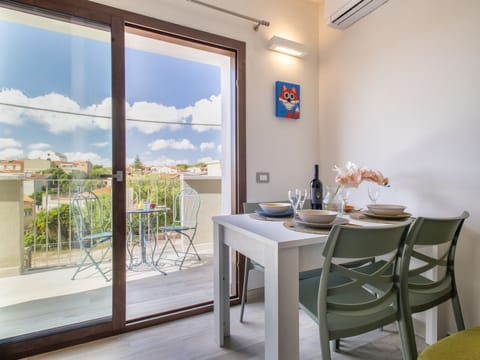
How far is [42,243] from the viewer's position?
5.66ft

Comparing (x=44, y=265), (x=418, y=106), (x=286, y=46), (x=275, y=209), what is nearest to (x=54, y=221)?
(x=44, y=265)

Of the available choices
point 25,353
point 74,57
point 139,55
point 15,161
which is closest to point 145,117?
point 139,55

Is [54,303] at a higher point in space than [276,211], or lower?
lower

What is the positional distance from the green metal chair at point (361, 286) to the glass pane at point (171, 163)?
219 cm

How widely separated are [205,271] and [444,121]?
9.06 feet

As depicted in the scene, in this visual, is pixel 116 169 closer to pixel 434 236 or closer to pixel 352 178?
pixel 352 178

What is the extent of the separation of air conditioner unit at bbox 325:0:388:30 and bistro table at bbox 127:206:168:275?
9.08 feet

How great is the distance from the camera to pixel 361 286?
1.16 metres

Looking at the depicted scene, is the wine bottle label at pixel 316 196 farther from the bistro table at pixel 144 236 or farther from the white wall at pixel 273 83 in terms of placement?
the bistro table at pixel 144 236

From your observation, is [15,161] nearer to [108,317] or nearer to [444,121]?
[108,317]

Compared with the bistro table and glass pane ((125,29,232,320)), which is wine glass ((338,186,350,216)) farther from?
the bistro table

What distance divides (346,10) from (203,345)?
2.80 m

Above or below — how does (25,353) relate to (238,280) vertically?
below

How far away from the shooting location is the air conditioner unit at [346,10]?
2.08 meters
